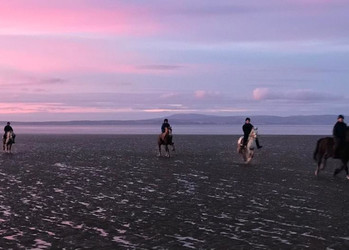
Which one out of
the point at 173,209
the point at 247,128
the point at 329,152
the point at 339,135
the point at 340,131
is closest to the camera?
the point at 173,209

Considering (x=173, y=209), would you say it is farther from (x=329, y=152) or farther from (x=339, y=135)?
(x=329, y=152)

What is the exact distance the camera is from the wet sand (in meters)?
10.5

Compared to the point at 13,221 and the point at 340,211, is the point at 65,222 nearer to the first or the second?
the point at 13,221

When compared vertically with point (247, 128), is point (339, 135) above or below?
below

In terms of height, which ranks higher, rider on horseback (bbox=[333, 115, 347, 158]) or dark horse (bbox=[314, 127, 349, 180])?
rider on horseback (bbox=[333, 115, 347, 158])

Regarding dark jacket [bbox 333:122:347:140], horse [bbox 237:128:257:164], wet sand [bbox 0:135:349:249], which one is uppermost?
dark jacket [bbox 333:122:347:140]

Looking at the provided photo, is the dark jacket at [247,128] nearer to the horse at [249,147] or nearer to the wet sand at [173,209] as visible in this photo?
the horse at [249,147]

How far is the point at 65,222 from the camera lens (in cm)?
1234

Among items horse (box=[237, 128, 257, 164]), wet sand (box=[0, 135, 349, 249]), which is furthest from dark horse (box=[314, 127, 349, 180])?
horse (box=[237, 128, 257, 164])

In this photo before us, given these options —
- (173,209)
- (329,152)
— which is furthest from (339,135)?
(173,209)

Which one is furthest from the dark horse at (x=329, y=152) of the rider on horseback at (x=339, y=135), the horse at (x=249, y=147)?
the horse at (x=249, y=147)

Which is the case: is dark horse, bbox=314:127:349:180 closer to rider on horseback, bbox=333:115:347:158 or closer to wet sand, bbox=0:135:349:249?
rider on horseback, bbox=333:115:347:158

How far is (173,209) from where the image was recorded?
46.8ft

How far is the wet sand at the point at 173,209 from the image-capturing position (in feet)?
34.6
